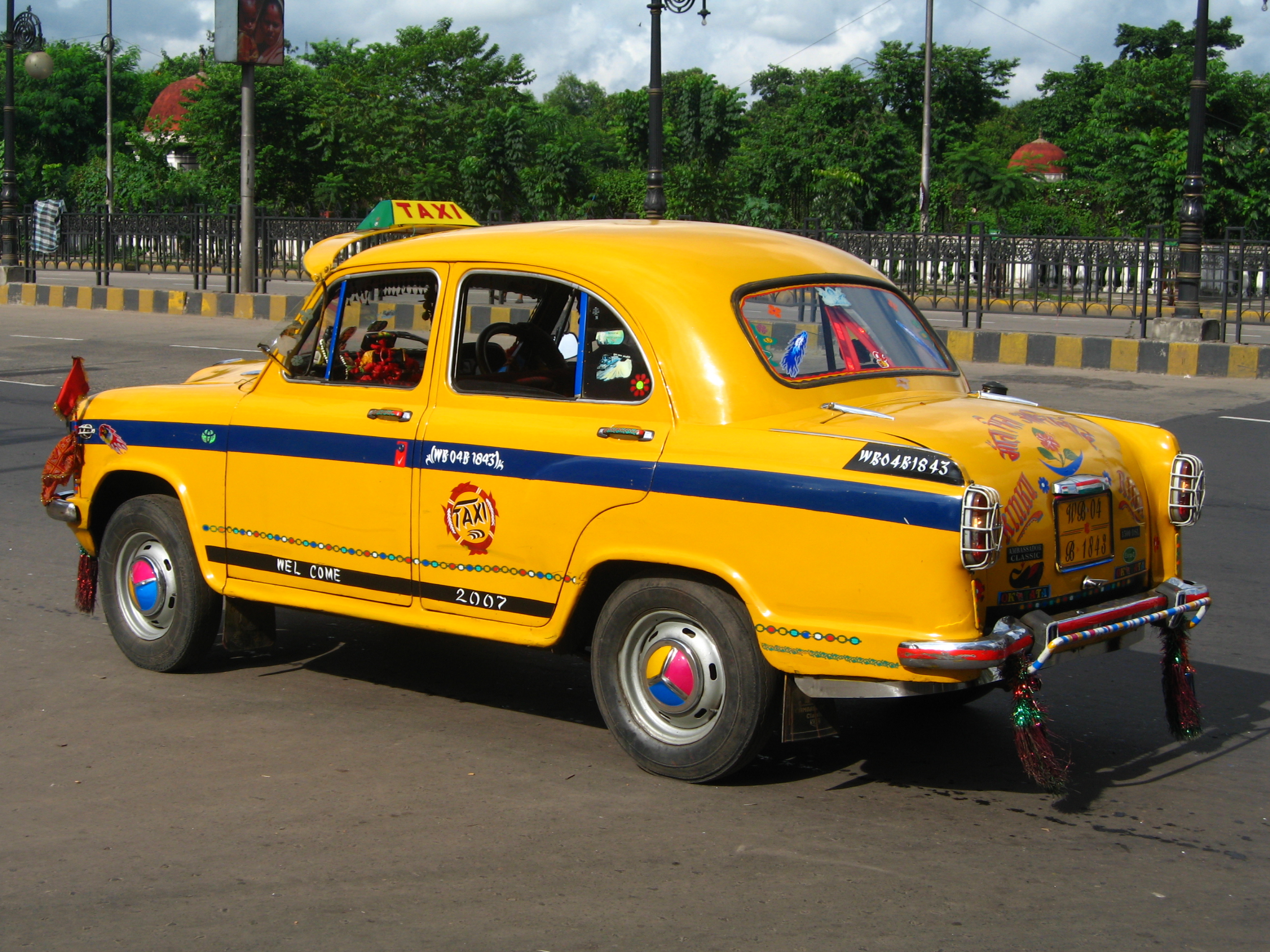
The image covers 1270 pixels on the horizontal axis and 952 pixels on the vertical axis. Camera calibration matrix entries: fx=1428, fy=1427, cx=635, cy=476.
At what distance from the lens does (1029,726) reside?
4.07m

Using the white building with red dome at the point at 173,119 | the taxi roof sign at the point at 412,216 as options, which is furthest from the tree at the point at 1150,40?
the taxi roof sign at the point at 412,216

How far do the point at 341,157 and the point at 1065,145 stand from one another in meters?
29.9

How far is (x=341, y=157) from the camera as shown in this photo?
2067 inches

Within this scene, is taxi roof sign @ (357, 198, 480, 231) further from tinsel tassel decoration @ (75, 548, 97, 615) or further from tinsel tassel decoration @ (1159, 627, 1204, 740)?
tinsel tassel decoration @ (1159, 627, 1204, 740)

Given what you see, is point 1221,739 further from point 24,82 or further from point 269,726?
point 24,82

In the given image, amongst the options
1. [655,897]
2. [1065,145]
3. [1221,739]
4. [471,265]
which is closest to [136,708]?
[471,265]

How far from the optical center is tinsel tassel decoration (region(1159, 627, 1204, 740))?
479 cm

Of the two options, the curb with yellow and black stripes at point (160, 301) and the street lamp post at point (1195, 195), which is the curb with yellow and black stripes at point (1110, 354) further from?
the curb with yellow and black stripes at point (160, 301)

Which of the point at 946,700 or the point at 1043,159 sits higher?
the point at 1043,159

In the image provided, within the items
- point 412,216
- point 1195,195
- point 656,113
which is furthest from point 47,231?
point 412,216

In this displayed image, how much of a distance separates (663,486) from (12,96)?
102 ft

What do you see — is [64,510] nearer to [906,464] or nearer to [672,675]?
[672,675]

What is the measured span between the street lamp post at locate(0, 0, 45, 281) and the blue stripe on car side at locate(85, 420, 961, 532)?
28.5m

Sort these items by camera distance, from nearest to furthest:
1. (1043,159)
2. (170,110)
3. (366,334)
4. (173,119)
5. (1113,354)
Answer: (366,334) → (1113,354) → (173,119) → (1043,159) → (170,110)
